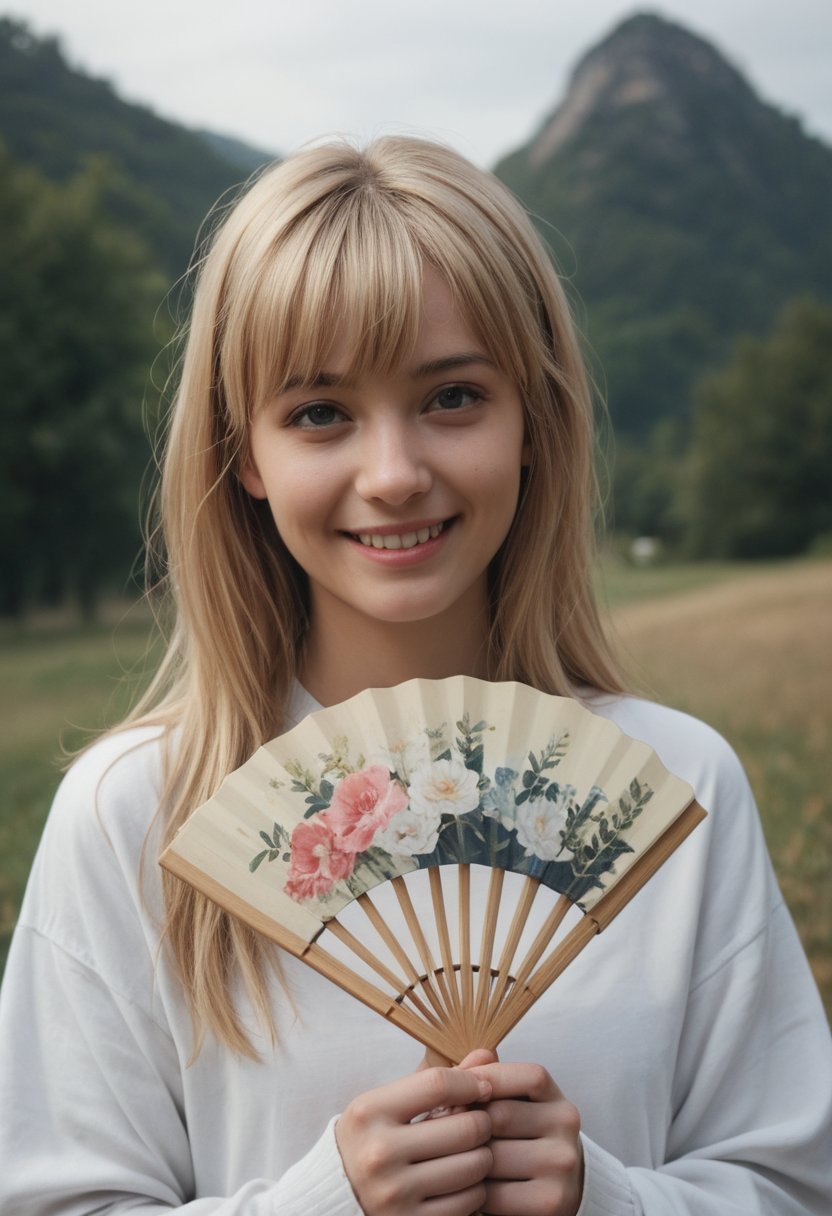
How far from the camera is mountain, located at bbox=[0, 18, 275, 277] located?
13.0ft

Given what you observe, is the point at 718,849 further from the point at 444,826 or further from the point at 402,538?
the point at 402,538

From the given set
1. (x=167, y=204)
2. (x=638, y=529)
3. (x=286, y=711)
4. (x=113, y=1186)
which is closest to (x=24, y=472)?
(x=167, y=204)

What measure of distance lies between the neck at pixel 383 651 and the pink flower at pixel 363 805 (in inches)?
11.9

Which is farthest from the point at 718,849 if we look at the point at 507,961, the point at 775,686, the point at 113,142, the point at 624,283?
the point at 113,142

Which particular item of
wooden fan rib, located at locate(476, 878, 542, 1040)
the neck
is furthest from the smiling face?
wooden fan rib, located at locate(476, 878, 542, 1040)

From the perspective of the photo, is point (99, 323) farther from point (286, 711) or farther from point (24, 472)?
point (286, 711)

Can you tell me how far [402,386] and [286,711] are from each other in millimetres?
483

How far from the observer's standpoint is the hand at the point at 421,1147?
113 centimetres

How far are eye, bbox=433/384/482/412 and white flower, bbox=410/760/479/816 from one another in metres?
0.41

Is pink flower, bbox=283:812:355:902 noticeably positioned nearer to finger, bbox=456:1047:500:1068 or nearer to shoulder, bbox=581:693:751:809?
finger, bbox=456:1047:500:1068

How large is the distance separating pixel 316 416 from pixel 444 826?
19.1 inches

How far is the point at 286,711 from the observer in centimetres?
157

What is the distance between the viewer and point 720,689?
12.5 feet

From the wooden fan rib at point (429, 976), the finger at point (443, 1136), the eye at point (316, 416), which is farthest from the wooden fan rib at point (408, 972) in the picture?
the eye at point (316, 416)
